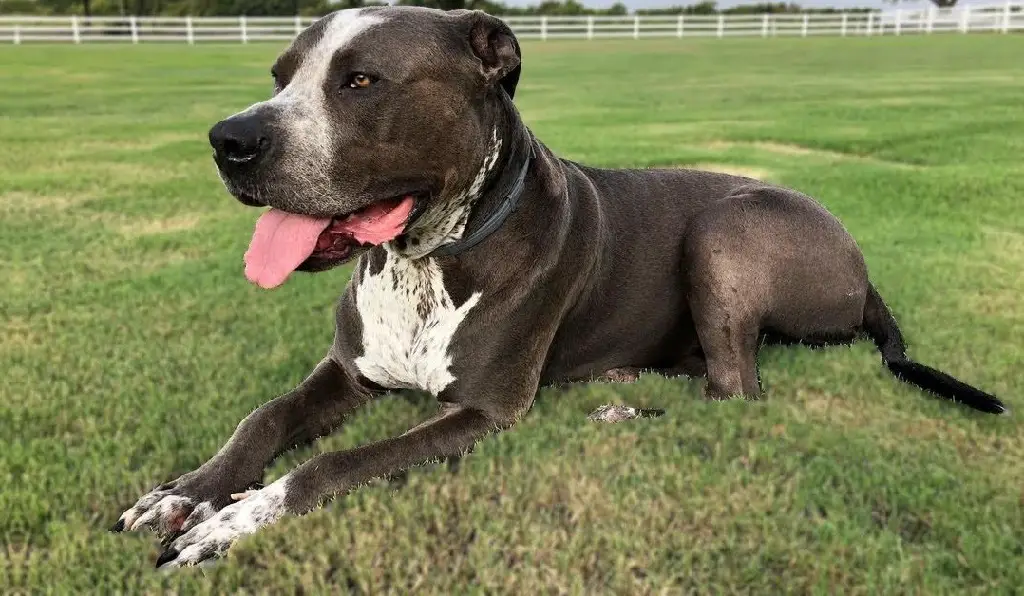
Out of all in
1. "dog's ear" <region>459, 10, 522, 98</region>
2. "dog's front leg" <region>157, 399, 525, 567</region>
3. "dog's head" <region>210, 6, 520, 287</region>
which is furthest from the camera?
"dog's ear" <region>459, 10, 522, 98</region>

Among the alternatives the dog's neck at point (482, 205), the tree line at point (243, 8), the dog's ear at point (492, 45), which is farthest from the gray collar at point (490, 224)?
the tree line at point (243, 8)

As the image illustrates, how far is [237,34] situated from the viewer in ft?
139

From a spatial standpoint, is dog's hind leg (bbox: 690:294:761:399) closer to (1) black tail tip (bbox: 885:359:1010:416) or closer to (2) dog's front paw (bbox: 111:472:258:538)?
(1) black tail tip (bbox: 885:359:1010:416)

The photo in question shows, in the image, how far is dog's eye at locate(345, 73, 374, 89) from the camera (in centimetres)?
311

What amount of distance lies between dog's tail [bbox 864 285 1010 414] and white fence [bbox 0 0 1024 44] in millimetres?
41068

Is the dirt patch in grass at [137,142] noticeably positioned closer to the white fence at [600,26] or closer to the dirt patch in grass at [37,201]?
the dirt patch in grass at [37,201]

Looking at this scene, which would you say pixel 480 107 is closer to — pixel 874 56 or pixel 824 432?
pixel 824 432

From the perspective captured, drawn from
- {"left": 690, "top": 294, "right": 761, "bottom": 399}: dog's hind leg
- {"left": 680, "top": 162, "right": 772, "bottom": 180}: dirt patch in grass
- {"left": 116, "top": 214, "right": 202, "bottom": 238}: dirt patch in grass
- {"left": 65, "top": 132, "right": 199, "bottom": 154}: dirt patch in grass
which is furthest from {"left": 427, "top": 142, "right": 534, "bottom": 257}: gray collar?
{"left": 65, "top": 132, "right": 199, "bottom": 154}: dirt patch in grass

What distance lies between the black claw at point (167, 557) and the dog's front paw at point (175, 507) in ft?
0.54

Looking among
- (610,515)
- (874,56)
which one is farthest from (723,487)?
(874,56)

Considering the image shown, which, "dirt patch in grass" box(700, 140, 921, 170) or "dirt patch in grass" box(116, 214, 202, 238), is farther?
"dirt patch in grass" box(700, 140, 921, 170)

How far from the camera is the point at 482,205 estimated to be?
139 inches

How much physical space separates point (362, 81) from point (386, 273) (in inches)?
34.7

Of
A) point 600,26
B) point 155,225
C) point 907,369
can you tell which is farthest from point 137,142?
point 600,26
